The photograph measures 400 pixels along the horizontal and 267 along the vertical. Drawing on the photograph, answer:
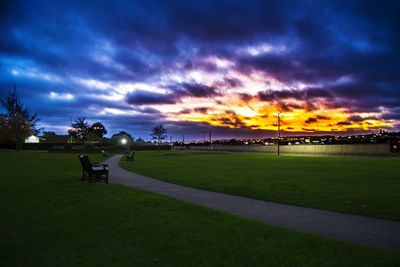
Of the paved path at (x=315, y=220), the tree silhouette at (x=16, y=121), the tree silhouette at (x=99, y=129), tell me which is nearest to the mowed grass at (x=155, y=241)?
the paved path at (x=315, y=220)

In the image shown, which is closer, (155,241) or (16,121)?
(155,241)

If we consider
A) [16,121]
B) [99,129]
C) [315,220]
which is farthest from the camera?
[99,129]

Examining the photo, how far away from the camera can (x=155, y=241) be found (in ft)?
20.0

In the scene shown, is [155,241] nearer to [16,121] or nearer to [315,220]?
[315,220]

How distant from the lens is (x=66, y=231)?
690 centimetres

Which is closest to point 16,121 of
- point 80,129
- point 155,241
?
point 80,129

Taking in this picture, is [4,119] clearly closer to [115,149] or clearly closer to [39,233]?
[115,149]

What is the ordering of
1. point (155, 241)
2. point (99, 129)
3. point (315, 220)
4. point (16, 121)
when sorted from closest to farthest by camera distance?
point (155, 241) → point (315, 220) → point (16, 121) → point (99, 129)

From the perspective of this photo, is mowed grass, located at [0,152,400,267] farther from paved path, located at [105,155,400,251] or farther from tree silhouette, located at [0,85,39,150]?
tree silhouette, located at [0,85,39,150]

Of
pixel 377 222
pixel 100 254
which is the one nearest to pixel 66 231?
pixel 100 254

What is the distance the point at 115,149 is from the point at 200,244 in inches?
2552

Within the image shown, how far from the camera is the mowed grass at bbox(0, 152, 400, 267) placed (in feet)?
17.0

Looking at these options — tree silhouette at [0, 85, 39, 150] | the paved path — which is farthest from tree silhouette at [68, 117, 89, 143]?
the paved path

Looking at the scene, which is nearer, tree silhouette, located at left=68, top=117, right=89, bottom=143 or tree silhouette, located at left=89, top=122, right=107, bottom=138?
tree silhouette, located at left=68, top=117, right=89, bottom=143
